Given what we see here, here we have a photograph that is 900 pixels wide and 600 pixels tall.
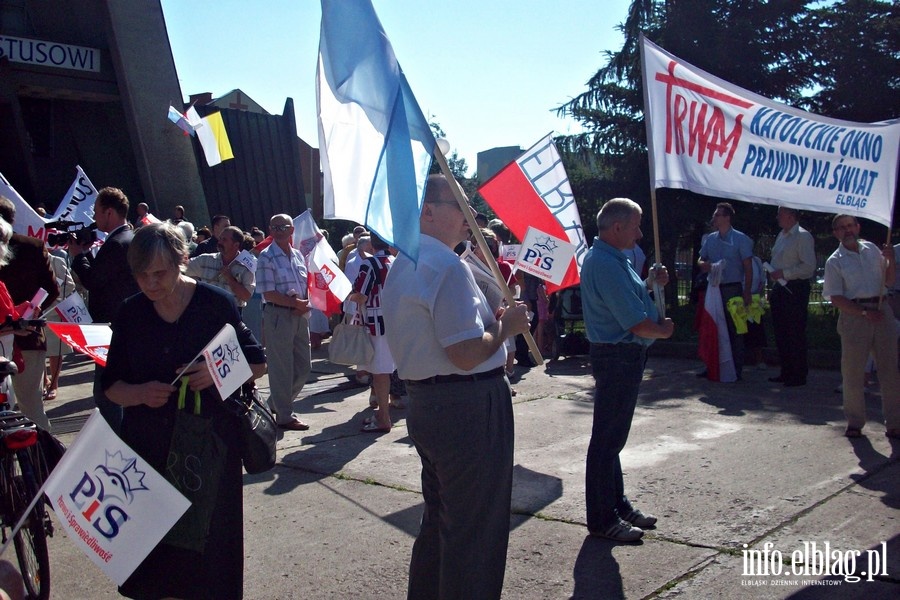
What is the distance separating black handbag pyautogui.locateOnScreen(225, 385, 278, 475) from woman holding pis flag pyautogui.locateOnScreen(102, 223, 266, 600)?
0.13 ft

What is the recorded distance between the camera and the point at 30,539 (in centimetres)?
399

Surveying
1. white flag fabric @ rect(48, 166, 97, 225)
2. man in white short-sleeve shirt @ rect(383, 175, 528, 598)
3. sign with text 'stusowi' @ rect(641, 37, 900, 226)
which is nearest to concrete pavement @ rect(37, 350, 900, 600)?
man in white short-sleeve shirt @ rect(383, 175, 528, 598)

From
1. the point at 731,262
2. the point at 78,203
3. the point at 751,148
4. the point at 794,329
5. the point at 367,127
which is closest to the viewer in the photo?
the point at 367,127

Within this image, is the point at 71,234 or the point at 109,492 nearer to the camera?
the point at 109,492

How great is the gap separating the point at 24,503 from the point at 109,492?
4.69 ft

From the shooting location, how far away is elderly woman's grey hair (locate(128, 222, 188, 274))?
3346mm

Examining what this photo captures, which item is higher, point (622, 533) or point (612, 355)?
point (612, 355)

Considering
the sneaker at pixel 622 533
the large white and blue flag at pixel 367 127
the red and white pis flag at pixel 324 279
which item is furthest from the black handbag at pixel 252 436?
the red and white pis flag at pixel 324 279

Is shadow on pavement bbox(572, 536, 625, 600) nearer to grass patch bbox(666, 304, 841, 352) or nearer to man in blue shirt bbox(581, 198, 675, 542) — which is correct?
man in blue shirt bbox(581, 198, 675, 542)

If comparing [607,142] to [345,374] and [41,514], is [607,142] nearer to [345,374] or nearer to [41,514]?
[345,374]

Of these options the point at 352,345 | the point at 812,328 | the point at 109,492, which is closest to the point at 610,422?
the point at 109,492

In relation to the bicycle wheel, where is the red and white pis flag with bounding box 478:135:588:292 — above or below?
above

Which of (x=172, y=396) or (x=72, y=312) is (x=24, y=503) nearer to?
(x=172, y=396)

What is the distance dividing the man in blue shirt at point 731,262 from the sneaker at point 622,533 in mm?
5511
